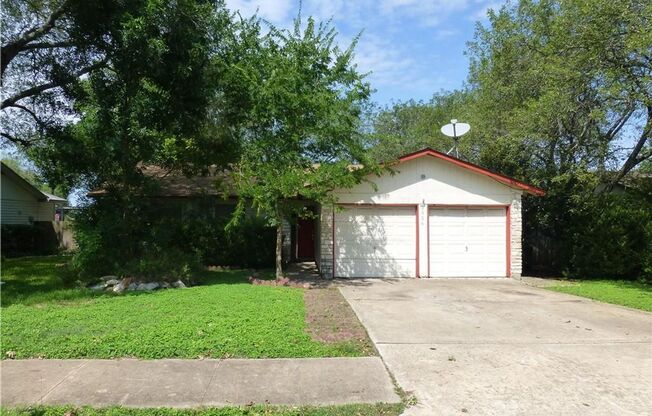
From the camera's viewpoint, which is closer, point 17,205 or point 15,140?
point 15,140

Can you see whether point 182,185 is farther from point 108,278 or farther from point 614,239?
point 614,239

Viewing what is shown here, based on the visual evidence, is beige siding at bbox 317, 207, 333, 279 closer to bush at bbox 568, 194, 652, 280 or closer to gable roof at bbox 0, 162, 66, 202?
bush at bbox 568, 194, 652, 280

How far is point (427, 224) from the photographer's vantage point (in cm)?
1530

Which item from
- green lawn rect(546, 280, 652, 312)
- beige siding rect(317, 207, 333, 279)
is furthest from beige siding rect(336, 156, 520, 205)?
green lawn rect(546, 280, 652, 312)

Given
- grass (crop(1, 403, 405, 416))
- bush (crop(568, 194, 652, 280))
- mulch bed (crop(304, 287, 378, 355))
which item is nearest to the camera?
grass (crop(1, 403, 405, 416))

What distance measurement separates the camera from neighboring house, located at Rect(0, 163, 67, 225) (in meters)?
24.6

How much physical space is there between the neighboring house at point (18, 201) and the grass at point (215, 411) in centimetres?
2340

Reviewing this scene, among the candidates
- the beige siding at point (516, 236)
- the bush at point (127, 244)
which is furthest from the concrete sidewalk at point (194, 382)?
the beige siding at point (516, 236)

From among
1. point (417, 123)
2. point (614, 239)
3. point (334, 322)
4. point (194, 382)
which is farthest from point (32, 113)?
point (417, 123)

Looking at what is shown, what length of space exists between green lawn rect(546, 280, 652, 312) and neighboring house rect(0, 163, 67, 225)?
2476 centimetres

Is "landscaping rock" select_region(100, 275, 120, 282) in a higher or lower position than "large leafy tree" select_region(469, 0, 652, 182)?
lower

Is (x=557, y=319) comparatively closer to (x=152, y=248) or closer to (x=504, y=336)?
(x=504, y=336)

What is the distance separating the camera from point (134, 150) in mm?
13109

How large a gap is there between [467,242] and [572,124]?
19.1 feet
